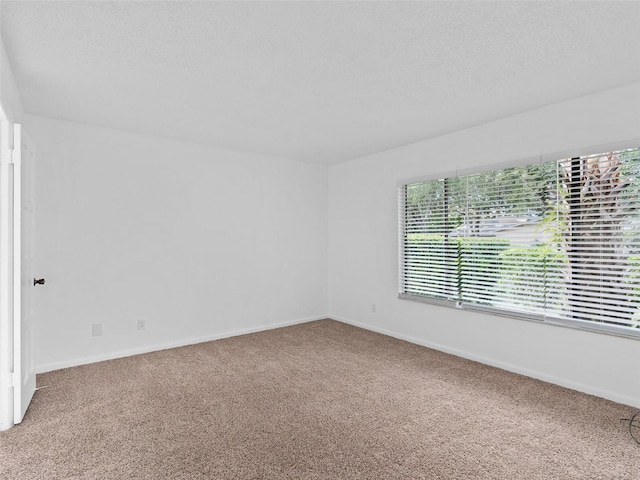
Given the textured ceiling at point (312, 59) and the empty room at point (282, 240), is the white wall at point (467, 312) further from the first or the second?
the textured ceiling at point (312, 59)

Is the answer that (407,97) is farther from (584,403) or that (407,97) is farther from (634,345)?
(584,403)

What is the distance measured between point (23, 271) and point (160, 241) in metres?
1.64

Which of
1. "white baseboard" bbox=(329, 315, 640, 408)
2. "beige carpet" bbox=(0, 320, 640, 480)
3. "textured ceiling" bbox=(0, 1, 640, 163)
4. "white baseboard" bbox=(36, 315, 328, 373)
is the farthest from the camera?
"white baseboard" bbox=(36, 315, 328, 373)

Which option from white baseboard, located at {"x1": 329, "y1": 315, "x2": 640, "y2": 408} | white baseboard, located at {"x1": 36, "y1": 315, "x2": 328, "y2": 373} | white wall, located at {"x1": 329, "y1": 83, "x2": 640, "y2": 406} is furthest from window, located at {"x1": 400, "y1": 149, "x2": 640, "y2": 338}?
white baseboard, located at {"x1": 36, "y1": 315, "x2": 328, "y2": 373}

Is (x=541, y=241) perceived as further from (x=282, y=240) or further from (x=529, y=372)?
(x=282, y=240)

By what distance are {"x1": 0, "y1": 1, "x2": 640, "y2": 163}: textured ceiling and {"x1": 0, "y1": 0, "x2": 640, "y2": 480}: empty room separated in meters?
0.02

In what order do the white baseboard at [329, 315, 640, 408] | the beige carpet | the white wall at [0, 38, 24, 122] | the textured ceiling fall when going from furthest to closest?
the white baseboard at [329, 315, 640, 408] < the white wall at [0, 38, 24, 122] < the beige carpet < the textured ceiling

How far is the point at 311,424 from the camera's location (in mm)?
2537

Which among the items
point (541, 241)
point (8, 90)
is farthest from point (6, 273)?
point (541, 241)

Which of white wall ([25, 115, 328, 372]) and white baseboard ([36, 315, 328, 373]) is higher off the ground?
white wall ([25, 115, 328, 372])

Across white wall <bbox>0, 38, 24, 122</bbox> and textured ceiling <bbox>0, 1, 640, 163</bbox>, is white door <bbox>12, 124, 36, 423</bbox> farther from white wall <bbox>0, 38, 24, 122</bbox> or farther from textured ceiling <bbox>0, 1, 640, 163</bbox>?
textured ceiling <bbox>0, 1, 640, 163</bbox>

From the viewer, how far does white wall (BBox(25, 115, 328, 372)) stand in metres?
3.63

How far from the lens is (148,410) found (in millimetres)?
2746

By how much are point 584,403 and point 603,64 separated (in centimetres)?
256
